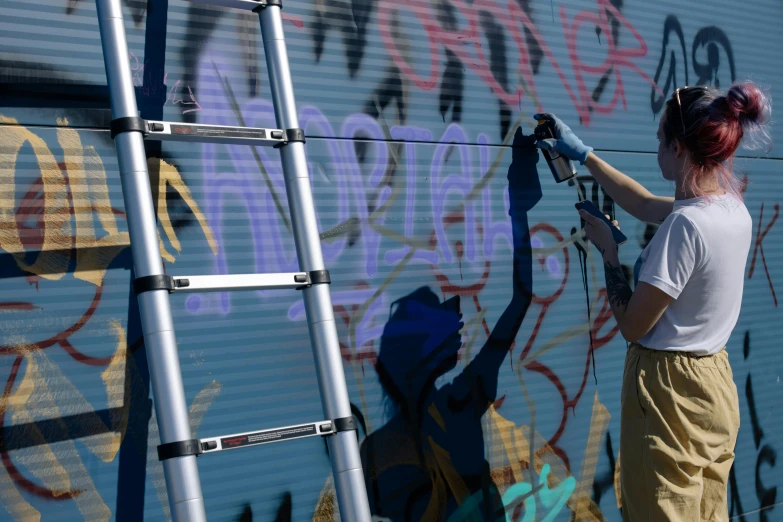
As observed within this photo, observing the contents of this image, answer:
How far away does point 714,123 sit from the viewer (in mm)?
2551

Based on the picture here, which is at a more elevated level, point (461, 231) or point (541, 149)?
point (541, 149)

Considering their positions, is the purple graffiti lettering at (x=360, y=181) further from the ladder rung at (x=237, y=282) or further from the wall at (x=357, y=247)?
the ladder rung at (x=237, y=282)

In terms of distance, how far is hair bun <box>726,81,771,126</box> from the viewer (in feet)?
8.36

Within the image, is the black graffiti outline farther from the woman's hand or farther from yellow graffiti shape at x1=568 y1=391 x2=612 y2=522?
yellow graffiti shape at x1=568 y1=391 x2=612 y2=522

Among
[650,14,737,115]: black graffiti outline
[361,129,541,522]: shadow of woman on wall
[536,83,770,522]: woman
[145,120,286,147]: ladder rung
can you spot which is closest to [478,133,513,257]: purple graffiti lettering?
[361,129,541,522]: shadow of woman on wall

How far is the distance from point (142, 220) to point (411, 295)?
122 cm

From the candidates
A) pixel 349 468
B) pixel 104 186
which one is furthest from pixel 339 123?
pixel 349 468

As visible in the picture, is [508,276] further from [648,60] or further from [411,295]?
[648,60]

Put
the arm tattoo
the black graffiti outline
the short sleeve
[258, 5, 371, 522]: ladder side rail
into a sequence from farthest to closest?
the black graffiti outline, the arm tattoo, the short sleeve, [258, 5, 371, 522]: ladder side rail

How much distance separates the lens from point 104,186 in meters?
2.62

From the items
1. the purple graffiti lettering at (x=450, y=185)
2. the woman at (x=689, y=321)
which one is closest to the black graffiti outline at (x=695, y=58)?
the purple graffiti lettering at (x=450, y=185)

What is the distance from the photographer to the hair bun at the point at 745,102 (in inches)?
100

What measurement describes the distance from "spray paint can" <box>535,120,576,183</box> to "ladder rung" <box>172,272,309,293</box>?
1.35 m

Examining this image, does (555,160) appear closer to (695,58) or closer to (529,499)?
(695,58)
